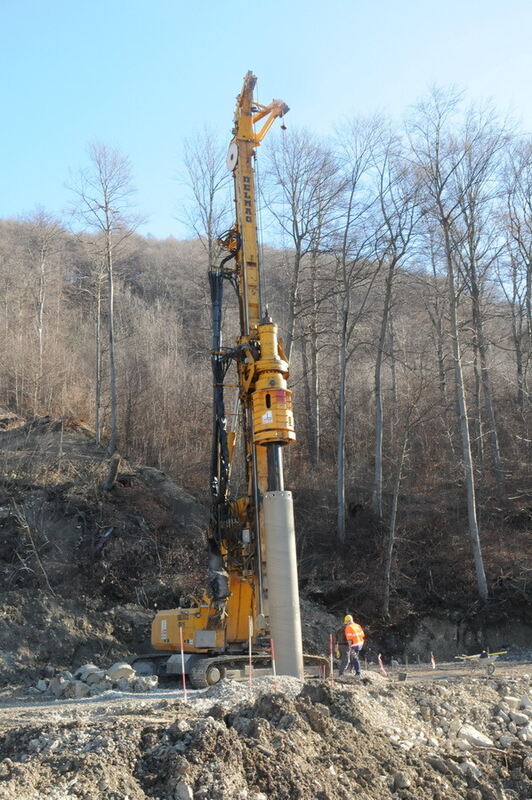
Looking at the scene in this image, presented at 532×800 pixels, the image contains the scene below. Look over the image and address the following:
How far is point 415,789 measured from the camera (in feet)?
24.5

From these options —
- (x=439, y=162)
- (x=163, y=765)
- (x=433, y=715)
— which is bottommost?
(x=433, y=715)

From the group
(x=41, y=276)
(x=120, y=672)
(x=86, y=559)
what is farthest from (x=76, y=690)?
(x=41, y=276)

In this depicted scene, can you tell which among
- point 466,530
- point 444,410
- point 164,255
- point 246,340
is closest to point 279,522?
point 246,340

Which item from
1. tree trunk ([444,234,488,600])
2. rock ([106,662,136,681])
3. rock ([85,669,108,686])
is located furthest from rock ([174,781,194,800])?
tree trunk ([444,234,488,600])

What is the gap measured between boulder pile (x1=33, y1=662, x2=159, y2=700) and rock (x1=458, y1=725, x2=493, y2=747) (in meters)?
5.06

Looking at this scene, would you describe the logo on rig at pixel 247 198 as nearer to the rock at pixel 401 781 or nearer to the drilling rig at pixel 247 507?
the drilling rig at pixel 247 507

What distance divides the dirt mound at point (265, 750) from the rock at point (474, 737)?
17 millimetres

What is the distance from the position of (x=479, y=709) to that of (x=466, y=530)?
1242 centimetres

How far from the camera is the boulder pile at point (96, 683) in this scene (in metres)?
11.8

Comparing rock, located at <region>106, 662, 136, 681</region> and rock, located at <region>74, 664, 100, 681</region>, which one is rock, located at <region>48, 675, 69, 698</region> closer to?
rock, located at <region>74, 664, 100, 681</region>

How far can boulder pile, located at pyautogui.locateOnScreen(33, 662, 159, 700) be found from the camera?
11789 millimetres

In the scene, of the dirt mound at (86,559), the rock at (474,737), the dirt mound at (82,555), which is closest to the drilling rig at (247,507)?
the dirt mound at (86,559)

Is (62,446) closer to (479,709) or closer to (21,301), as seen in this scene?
(479,709)

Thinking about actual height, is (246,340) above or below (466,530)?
above
